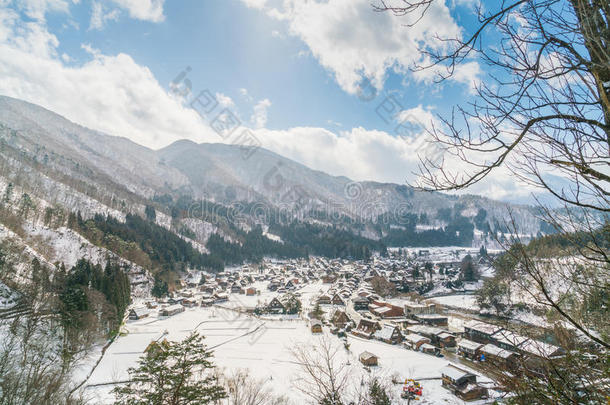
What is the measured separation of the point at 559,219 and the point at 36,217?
180 ft

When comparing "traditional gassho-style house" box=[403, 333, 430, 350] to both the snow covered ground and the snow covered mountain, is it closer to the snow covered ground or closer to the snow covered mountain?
the snow covered mountain

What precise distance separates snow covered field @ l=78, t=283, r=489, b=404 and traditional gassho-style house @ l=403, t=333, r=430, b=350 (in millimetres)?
892

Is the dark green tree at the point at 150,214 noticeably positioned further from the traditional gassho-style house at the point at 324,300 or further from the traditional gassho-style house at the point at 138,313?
the traditional gassho-style house at the point at 324,300

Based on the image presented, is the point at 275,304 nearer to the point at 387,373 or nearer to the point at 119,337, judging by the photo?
the point at 119,337

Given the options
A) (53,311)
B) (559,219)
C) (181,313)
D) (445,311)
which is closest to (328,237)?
(445,311)

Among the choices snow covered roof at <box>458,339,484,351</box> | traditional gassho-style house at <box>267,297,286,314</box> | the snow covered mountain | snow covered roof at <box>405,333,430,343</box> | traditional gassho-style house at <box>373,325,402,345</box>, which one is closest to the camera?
snow covered roof at <box>458,339,484,351</box>

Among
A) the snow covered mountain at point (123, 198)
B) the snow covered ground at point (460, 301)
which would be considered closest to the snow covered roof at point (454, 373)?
the snow covered mountain at point (123, 198)

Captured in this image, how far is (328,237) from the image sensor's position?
87000 millimetres

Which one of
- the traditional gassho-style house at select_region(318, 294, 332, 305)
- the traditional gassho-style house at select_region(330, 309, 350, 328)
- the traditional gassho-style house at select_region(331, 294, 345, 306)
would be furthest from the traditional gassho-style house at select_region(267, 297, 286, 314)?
the traditional gassho-style house at select_region(331, 294, 345, 306)

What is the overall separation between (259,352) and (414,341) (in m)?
11.2

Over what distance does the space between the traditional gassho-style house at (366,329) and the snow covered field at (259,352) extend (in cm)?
99

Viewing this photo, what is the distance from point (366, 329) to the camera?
22.3 meters

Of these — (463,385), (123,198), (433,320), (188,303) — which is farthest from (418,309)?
(123,198)

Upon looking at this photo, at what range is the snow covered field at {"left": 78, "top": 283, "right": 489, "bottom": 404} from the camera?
41.3ft
